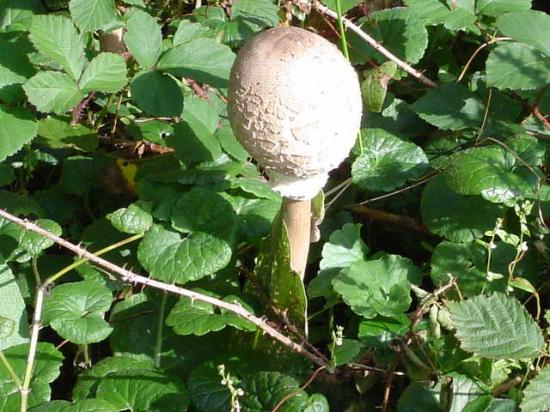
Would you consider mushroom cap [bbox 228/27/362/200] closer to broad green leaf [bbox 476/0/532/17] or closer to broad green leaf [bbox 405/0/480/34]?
broad green leaf [bbox 405/0/480/34]

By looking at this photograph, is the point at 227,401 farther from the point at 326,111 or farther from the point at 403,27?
the point at 403,27

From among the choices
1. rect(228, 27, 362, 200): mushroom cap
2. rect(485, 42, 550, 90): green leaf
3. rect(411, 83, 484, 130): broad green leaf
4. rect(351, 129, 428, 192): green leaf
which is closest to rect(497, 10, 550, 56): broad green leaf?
rect(485, 42, 550, 90): green leaf

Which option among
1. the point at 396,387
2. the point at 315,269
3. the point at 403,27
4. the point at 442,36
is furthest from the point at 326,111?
the point at 442,36

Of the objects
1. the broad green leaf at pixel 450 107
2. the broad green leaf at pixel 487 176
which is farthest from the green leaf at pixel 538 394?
the broad green leaf at pixel 450 107

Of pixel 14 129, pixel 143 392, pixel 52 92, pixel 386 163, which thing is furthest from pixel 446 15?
pixel 143 392

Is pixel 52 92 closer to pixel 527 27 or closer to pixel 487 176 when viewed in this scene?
pixel 487 176
